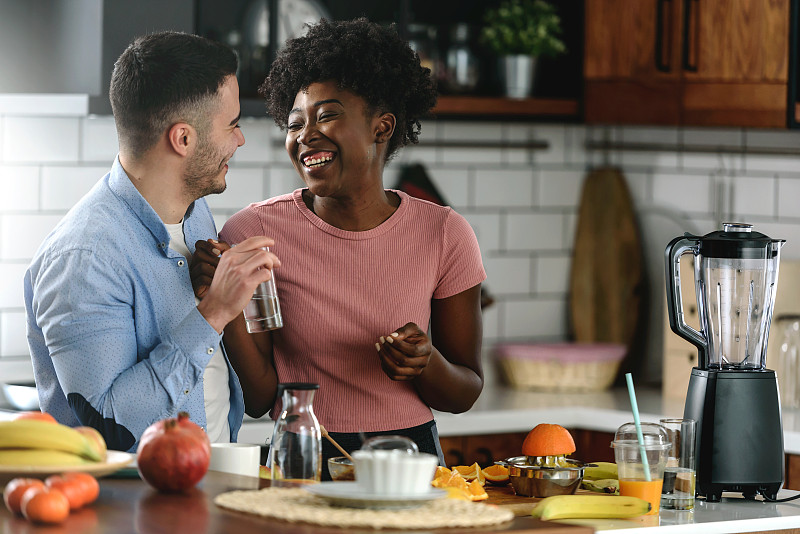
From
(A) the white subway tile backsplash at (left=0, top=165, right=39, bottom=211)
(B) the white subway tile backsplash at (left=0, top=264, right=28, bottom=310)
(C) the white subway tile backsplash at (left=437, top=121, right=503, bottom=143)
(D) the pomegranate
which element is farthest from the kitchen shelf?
(D) the pomegranate

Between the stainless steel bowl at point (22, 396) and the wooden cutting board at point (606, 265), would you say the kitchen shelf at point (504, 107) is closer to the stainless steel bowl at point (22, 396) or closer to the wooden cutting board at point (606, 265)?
the wooden cutting board at point (606, 265)

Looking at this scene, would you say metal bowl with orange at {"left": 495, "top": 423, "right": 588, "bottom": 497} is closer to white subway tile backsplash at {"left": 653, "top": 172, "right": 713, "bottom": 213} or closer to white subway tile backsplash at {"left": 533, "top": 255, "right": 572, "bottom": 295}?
white subway tile backsplash at {"left": 653, "top": 172, "right": 713, "bottom": 213}

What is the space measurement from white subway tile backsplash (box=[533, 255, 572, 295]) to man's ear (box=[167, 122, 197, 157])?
7.70 ft

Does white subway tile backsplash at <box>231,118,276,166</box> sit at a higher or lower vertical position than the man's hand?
higher

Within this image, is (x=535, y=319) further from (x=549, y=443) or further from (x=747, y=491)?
(x=549, y=443)

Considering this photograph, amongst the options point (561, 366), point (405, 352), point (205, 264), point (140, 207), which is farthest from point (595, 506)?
point (561, 366)

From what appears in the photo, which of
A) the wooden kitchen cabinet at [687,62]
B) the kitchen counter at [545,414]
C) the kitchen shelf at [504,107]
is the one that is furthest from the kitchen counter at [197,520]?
the kitchen shelf at [504,107]

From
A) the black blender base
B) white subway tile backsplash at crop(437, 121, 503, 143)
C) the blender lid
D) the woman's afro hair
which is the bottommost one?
the black blender base

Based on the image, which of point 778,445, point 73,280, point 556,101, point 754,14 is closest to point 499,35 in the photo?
point 556,101

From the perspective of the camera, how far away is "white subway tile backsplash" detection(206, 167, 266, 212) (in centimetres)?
383

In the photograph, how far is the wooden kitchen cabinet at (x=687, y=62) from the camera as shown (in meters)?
3.53

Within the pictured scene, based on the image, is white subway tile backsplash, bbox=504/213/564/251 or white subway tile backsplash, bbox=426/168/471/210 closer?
white subway tile backsplash, bbox=426/168/471/210

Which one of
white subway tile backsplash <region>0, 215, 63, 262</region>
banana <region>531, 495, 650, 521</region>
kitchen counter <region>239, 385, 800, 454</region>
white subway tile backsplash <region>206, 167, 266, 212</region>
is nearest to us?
banana <region>531, 495, 650, 521</region>

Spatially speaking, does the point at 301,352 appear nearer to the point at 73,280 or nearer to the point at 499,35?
the point at 73,280
